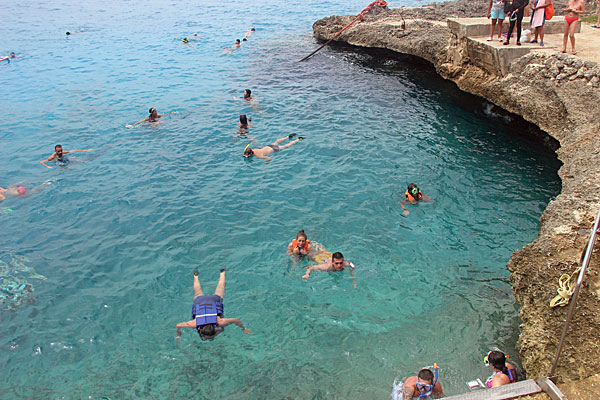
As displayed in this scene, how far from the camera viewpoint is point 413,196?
1149 cm

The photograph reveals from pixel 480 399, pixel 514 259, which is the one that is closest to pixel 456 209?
pixel 514 259

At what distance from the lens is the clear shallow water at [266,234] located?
7727mm

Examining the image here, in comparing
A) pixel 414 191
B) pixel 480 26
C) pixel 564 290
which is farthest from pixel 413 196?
pixel 480 26

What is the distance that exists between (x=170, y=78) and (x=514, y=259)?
68.5 ft

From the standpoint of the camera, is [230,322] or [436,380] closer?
[436,380]

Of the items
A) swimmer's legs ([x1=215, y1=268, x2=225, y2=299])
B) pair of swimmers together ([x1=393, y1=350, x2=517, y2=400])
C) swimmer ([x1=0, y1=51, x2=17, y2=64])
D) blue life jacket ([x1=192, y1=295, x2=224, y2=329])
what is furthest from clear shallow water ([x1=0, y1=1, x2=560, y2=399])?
swimmer ([x1=0, y1=51, x2=17, y2=64])

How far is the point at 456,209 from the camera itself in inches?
448

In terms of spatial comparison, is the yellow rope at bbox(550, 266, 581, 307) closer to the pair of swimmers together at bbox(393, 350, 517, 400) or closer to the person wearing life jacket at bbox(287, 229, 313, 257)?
the pair of swimmers together at bbox(393, 350, 517, 400)

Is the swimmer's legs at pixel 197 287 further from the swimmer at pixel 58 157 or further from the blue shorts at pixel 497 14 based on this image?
the blue shorts at pixel 497 14

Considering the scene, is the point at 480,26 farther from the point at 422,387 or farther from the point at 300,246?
the point at 422,387

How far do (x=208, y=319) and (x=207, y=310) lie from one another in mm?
209

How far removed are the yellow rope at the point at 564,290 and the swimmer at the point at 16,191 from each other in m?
13.9

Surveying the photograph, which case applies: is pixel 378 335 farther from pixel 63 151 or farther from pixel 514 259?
pixel 63 151

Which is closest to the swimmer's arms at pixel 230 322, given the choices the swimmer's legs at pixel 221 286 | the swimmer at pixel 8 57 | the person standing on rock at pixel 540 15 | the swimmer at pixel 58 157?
the swimmer's legs at pixel 221 286
